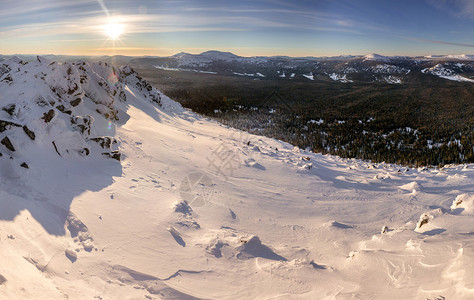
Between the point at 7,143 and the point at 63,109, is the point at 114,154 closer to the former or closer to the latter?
the point at 7,143

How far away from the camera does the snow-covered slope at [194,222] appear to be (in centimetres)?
464

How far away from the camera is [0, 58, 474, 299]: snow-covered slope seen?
15.2 ft

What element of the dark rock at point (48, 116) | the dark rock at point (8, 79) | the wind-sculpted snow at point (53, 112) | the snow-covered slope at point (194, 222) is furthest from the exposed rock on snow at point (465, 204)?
the dark rock at point (8, 79)

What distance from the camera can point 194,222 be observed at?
7453 mm

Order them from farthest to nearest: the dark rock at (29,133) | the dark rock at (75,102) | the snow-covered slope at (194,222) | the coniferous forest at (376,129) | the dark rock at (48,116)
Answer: the coniferous forest at (376,129), the dark rock at (75,102), the dark rock at (48,116), the dark rock at (29,133), the snow-covered slope at (194,222)

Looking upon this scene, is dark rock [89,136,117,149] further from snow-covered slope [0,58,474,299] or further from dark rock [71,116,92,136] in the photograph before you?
dark rock [71,116,92,136]

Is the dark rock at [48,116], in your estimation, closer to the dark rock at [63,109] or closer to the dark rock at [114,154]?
the dark rock at [63,109]

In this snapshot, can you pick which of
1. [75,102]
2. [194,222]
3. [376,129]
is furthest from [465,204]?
[376,129]

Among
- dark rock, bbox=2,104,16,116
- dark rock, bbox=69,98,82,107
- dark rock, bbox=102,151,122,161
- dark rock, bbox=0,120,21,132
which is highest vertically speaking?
dark rock, bbox=69,98,82,107

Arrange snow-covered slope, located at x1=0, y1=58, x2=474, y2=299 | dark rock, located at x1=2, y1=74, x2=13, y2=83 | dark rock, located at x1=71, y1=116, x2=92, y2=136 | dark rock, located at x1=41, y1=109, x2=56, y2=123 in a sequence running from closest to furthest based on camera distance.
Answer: snow-covered slope, located at x1=0, y1=58, x2=474, y2=299, dark rock, located at x1=41, y1=109, x2=56, y2=123, dark rock, located at x1=71, y1=116, x2=92, y2=136, dark rock, located at x1=2, y1=74, x2=13, y2=83

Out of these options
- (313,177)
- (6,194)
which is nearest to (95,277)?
(6,194)

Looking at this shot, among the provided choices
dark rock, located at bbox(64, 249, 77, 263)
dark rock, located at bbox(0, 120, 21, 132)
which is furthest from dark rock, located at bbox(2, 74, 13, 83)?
dark rock, located at bbox(64, 249, 77, 263)

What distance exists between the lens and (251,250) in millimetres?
6402

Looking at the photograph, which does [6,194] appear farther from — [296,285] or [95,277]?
[296,285]
